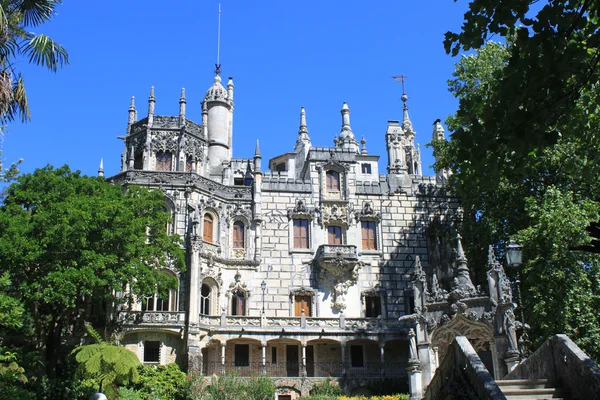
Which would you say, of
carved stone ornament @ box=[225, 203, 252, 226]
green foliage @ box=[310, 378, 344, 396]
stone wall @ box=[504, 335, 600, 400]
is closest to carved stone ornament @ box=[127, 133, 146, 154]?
carved stone ornament @ box=[225, 203, 252, 226]

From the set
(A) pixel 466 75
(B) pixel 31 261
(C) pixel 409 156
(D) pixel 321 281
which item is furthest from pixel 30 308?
(C) pixel 409 156

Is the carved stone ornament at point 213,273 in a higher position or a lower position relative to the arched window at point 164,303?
higher

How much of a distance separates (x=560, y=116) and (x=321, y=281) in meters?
30.3

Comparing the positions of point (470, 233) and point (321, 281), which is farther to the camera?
point (321, 281)

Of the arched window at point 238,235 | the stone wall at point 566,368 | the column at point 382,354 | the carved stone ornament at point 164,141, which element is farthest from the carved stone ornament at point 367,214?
the stone wall at point 566,368

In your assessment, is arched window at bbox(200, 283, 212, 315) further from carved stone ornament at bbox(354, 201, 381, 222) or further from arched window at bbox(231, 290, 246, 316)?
carved stone ornament at bbox(354, 201, 381, 222)

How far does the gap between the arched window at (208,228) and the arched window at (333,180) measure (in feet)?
25.7

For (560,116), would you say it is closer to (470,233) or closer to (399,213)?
(470,233)

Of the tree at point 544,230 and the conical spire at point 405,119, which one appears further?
the conical spire at point 405,119

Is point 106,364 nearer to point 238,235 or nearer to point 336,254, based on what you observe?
point 238,235

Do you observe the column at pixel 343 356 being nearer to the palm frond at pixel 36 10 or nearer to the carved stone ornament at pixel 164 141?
the carved stone ornament at pixel 164 141

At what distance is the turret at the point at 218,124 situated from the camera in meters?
49.3

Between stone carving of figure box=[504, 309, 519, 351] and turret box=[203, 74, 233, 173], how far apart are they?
26543 millimetres

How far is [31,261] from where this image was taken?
29.3m
